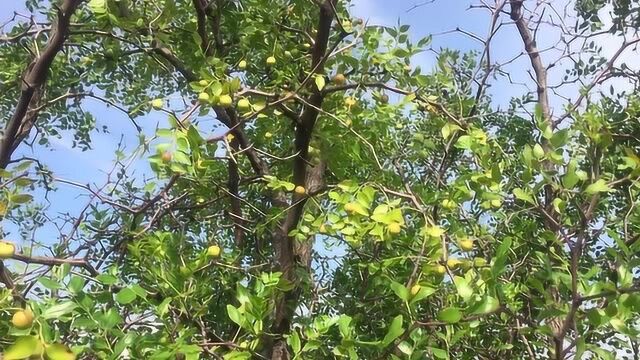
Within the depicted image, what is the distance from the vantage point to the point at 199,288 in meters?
1.83

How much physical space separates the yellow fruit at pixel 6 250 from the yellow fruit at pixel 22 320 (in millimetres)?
179

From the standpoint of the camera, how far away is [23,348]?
1.09 metres

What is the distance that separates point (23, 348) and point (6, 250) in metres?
0.33

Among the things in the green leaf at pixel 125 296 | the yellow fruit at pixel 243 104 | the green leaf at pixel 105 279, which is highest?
the yellow fruit at pixel 243 104

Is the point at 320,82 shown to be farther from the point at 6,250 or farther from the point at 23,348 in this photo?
the point at 23,348

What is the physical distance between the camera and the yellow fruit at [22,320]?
1.20 metres

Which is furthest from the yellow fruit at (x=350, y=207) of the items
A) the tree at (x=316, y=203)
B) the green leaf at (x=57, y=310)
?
the green leaf at (x=57, y=310)

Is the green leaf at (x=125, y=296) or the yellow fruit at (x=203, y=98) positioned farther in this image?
the yellow fruit at (x=203, y=98)

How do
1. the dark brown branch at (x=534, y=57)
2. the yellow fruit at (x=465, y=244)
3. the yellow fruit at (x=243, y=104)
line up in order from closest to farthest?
the yellow fruit at (x=465, y=244) < the yellow fruit at (x=243, y=104) < the dark brown branch at (x=534, y=57)

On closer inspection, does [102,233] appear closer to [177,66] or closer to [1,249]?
[177,66]

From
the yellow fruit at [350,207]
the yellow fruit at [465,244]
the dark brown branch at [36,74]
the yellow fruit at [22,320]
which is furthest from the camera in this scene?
the dark brown branch at [36,74]

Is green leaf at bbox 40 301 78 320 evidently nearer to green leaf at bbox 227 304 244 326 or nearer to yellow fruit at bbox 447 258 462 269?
green leaf at bbox 227 304 244 326

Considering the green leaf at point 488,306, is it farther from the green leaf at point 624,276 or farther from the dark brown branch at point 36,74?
the dark brown branch at point 36,74

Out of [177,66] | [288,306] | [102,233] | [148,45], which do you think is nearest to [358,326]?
[288,306]
